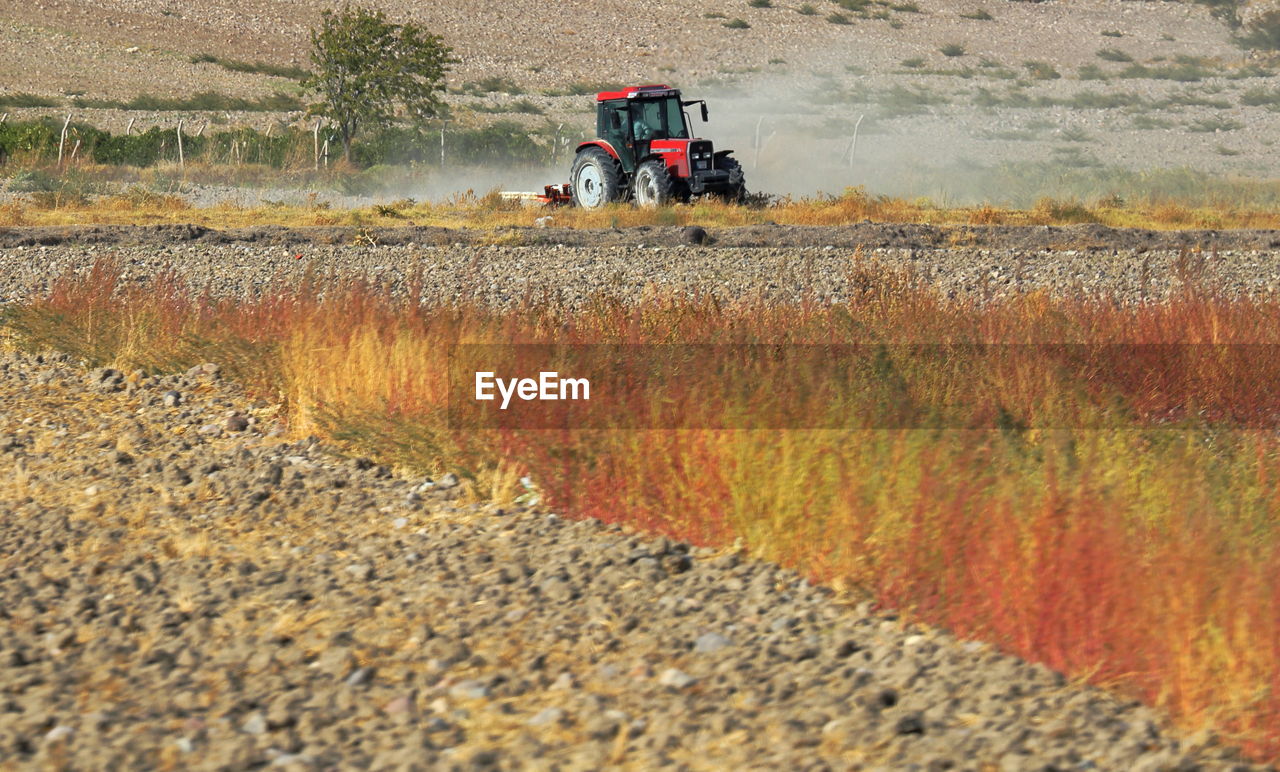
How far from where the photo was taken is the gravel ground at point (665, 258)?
1427 cm

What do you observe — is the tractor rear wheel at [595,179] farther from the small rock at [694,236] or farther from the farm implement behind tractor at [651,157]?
the small rock at [694,236]

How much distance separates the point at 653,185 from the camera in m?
23.2

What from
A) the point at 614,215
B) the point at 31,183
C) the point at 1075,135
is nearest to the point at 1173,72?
the point at 1075,135

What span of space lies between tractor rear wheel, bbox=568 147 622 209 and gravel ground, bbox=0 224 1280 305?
3128mm

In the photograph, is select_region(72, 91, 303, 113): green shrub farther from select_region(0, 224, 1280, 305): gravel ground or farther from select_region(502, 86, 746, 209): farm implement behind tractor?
select_region(0, 224, 1280, 305): gravel ground

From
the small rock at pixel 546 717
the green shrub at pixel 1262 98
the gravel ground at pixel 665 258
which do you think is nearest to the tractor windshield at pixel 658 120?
the gravel ground at pixel 665 258

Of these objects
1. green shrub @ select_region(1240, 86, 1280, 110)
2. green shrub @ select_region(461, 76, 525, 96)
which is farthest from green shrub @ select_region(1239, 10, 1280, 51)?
green shrub @ select_region(461, 76, 525, 96)

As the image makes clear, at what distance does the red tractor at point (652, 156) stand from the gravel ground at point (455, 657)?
54.4ft

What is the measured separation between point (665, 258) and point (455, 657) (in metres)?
13.1

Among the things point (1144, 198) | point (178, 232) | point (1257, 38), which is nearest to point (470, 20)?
point (1257, 38)

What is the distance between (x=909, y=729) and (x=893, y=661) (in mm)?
580

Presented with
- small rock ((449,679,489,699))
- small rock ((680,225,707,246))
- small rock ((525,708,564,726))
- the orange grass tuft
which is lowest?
small rock ((525,708,564,726))

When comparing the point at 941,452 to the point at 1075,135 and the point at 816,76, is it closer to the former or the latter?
the point at 1075,135

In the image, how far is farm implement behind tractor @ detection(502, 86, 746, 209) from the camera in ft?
75.8
